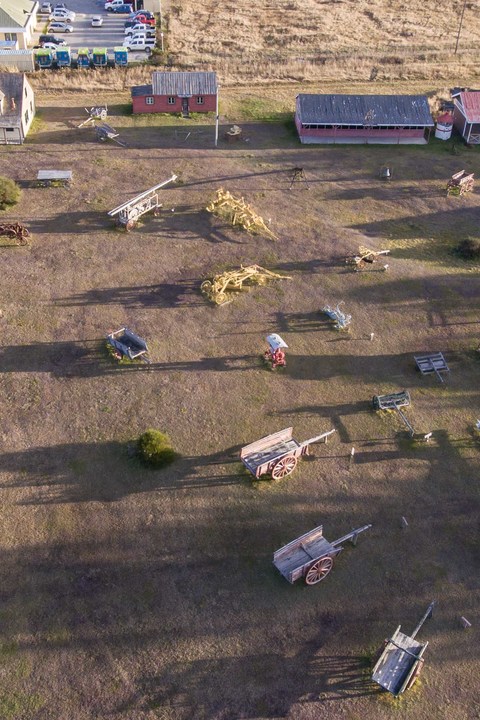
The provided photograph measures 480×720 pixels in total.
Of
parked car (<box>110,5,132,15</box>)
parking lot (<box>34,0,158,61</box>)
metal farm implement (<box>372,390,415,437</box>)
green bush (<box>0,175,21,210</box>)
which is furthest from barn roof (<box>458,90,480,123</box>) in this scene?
parked car (<box>110,5,132,15</box>)

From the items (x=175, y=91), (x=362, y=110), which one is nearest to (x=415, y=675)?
(x=362, y=110)

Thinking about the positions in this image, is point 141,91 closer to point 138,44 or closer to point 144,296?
point 138,44

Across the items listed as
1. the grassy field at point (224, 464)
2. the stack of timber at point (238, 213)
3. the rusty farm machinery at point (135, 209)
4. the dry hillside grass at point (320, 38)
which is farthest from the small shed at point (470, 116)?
the rusty farm machinery at point (135, 209)

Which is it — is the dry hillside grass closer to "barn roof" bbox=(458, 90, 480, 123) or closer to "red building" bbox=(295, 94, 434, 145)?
"red building" bbox=(295, 94, 434, 145)

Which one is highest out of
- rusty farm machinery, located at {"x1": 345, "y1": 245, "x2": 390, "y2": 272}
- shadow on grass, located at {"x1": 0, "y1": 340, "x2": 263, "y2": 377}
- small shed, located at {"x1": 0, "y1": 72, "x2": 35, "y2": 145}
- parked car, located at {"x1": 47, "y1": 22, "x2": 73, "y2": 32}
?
parked car, located at {"x1": 47, "y1": 22, "x2": 73, "y2": 32}

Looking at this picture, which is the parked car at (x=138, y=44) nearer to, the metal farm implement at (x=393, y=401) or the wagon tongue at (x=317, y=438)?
the metal farm implement at (x=393, y=401)

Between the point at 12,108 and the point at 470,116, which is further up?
the point at 470,116
